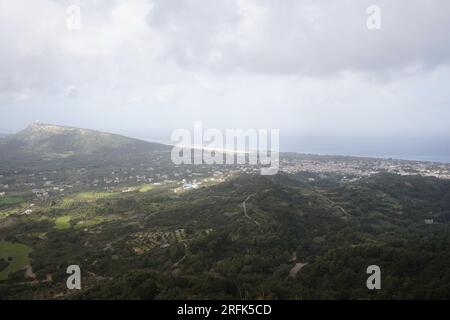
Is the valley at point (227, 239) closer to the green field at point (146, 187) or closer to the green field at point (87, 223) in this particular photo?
the green field at point (87, 223)

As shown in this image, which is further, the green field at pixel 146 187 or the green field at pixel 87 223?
the green field at pixel 146 187

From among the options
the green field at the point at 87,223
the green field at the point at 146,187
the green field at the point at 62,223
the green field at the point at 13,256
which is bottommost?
the green field at the point at 13,256

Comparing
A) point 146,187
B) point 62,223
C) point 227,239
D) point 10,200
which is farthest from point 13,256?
point 146,187

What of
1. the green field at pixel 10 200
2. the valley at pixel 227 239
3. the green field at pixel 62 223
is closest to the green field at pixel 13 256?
the valley at pixel 227 239

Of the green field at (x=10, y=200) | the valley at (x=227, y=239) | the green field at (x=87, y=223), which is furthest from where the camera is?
the green field at (x=10, y=200)

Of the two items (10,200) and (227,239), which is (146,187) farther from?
(227,239)

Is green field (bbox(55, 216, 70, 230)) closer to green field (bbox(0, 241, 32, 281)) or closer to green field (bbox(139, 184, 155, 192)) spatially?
green field (bbox(0, 241, 32, 281))
